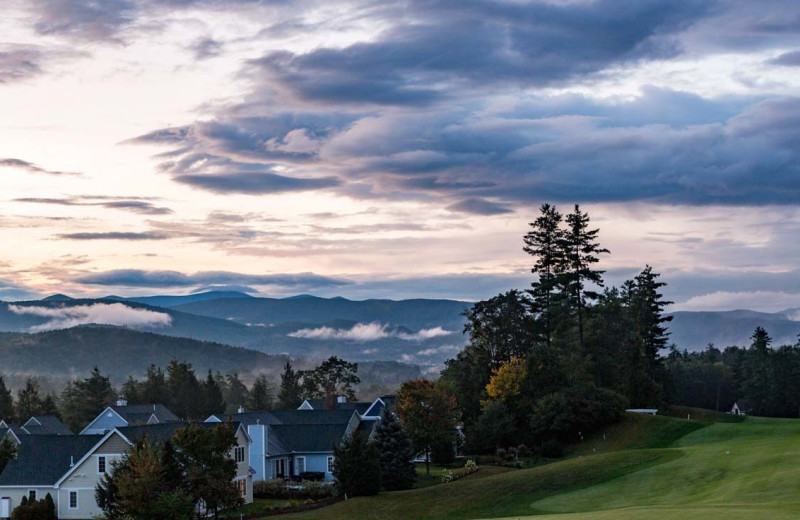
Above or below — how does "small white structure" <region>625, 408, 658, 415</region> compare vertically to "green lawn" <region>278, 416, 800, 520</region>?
above

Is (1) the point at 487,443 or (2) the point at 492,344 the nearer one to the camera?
(1) the point at 487,443

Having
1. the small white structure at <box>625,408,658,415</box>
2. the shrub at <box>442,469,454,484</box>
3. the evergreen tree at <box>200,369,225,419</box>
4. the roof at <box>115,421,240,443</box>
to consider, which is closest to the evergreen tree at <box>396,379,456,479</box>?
the shrub at <box>442,469,454,484</box>

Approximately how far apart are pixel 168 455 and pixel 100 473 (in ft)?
28.8

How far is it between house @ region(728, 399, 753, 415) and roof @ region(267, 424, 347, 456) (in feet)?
246

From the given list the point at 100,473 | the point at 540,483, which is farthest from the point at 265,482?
the point at 540,483

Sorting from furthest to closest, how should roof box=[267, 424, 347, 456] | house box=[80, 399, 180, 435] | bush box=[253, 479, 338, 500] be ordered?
house box=[80, 399, 180, 435] → roof box=[267, 424, 347, 456] → bush box=[253, 479, 338, 500]

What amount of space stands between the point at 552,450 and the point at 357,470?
26.2 m

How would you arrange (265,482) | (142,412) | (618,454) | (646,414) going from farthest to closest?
(142,412) < (646,414) < (265,482) < (618,454)

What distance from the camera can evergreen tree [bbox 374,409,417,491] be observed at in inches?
2847

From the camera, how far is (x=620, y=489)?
58.6 m

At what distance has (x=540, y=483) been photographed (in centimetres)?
6381

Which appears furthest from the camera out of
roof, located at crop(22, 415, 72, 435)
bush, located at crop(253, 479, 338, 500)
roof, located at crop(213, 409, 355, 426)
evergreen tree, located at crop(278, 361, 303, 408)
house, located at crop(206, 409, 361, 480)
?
evergreen tree, located at crop(278, 361, 303, 408)

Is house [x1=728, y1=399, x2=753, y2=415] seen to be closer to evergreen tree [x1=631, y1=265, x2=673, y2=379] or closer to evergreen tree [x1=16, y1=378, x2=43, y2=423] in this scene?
evergreen tree [x1=631, y1=265, x2=673, y2=379]

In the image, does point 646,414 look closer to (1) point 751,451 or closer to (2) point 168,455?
(1) point 751,451
